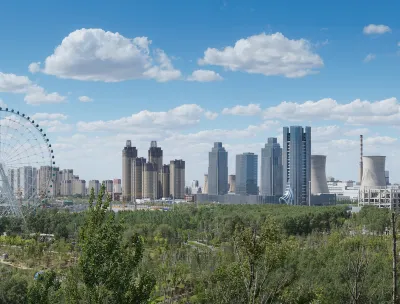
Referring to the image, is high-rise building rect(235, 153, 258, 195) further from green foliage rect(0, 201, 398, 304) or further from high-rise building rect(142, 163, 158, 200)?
green foliage rect(0, 201, 398, 304)

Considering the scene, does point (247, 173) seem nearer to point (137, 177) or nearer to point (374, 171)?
point (137, 177)

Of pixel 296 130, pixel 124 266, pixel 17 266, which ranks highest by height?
pixel 296 130

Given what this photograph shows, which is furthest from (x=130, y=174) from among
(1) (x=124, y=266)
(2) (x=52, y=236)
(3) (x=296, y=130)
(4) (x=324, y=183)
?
(1) (x=124, y=266)

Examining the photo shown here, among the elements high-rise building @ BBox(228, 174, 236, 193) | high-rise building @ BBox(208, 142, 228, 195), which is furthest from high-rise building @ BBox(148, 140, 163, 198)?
high-rise building @ BBox(228, 174, 236, 193)

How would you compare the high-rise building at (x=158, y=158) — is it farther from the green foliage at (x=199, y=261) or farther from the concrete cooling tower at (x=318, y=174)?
the green foliage at (x=199, y=261)

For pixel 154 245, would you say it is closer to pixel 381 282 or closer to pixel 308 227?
pixel 308 227

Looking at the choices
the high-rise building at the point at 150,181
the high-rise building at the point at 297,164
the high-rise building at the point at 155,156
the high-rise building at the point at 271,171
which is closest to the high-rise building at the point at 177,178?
the high-rise building at the point at 155,156

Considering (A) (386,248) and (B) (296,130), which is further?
(B) (296,130)
